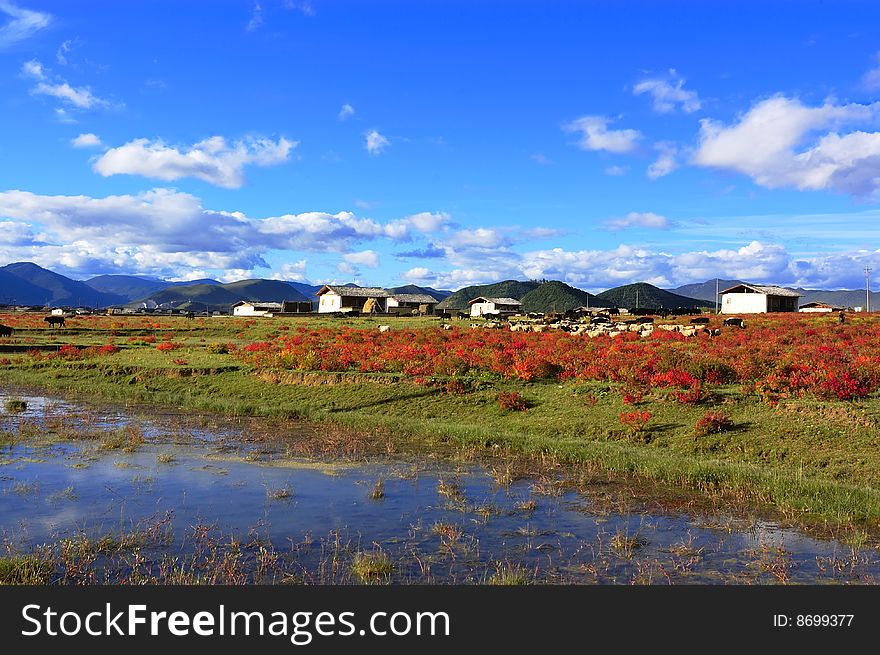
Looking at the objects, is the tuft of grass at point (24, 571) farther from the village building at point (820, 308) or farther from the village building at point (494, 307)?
the village building at point (494, 307)

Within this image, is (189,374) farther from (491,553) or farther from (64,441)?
(491,553)

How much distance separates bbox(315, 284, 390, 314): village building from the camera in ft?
403

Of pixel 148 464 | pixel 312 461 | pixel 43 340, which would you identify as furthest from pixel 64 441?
pixel 43 340

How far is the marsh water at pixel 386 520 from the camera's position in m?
11.1

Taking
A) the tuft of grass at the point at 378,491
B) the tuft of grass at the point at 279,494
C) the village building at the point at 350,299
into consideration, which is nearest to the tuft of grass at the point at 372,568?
the tuft of grass at the point at 378,491

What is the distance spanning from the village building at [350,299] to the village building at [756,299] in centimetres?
5868

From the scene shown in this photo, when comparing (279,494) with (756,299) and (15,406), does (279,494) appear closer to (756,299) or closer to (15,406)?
(15,406)

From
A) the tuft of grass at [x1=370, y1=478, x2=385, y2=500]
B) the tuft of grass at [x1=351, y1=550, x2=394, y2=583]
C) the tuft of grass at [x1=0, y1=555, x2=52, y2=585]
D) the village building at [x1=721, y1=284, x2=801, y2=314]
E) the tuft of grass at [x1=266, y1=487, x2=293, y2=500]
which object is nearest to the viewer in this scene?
the tuft of grass at [x1=0, y1=555, x2=52, y2=585]

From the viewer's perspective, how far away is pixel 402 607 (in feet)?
28.1

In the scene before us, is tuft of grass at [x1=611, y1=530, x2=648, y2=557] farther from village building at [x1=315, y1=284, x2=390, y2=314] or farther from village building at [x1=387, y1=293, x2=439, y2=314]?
village building at [x1=315, y1=284, x2=390, y2=314]

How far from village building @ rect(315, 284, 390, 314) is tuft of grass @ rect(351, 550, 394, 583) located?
364ft

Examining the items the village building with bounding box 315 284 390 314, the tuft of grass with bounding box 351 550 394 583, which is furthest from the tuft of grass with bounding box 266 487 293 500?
the village building with bounding box 315 284 390 314

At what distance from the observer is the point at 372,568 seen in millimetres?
10703

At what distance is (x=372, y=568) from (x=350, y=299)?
113849mm
